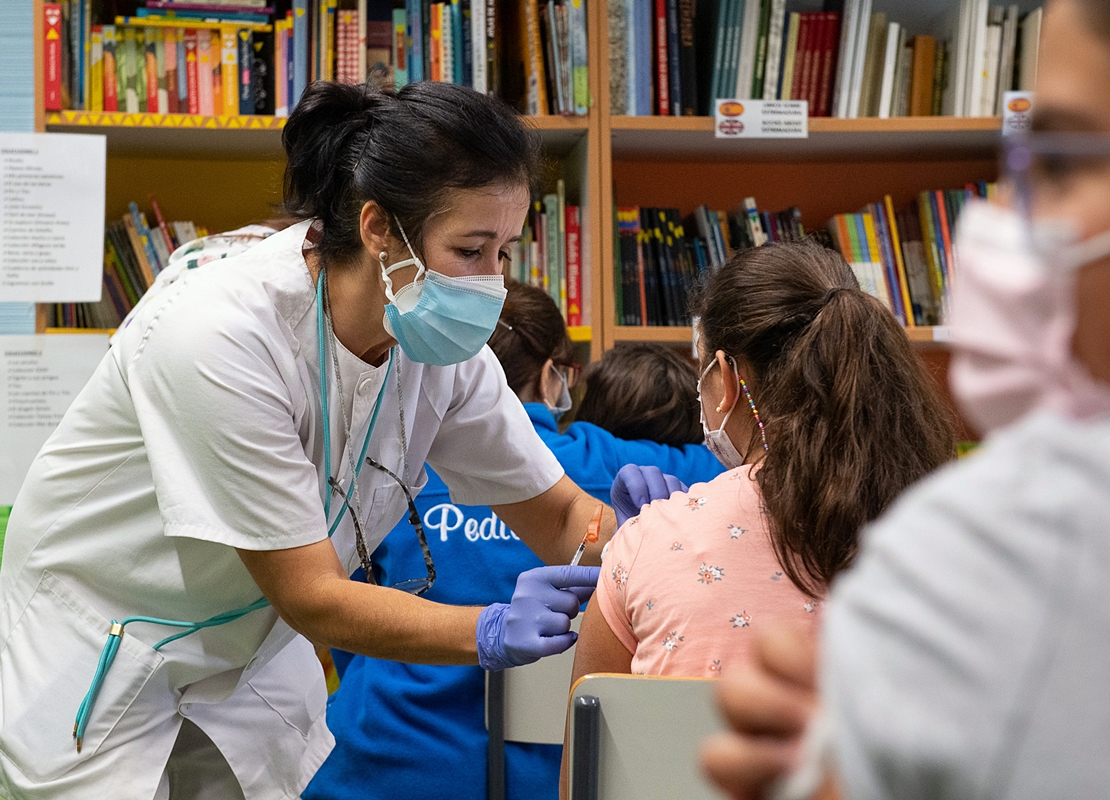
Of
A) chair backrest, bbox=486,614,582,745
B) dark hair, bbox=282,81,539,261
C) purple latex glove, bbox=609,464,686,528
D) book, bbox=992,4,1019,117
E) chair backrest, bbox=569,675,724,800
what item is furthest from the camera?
book, bbox=992,4,1019,117

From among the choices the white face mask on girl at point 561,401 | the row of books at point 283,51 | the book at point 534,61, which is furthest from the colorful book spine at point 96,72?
the white face mask on girl at point 561,401

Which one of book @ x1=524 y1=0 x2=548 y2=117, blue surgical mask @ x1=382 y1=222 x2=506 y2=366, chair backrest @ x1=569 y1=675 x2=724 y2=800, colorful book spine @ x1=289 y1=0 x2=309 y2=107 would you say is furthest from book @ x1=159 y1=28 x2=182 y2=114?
chair backrest @ x1=569 y1=675 x2=724 y2=800

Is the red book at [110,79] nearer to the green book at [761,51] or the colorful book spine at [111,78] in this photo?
the colorful book spine at [111,78]

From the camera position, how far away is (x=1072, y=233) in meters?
0.33

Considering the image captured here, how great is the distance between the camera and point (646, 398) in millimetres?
2090

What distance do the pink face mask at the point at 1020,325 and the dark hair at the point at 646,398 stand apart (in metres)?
1.73

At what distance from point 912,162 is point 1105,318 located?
2.53 metres

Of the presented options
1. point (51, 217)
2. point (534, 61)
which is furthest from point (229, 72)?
point (534, 61)

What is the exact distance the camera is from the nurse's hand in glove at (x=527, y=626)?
3.67 ft

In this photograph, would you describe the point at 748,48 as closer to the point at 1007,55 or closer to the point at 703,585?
the point at 1007,55

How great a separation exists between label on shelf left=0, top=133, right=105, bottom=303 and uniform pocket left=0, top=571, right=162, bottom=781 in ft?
3.44

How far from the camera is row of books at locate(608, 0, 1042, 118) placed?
231cm

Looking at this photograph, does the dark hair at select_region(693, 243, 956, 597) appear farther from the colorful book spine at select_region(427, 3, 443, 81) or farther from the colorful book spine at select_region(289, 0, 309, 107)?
the colorful book spine at select_region(289, 0, 309, 107)

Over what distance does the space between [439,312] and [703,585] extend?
0.47 meters
